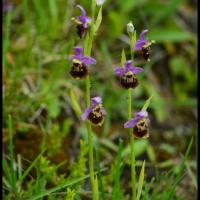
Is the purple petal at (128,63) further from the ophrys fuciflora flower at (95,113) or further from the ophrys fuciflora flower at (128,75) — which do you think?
the ophrys fuciflora flower at (95,113)

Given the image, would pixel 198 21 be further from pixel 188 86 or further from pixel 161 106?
pixel 161 106

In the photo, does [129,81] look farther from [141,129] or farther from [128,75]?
A: [141,129]

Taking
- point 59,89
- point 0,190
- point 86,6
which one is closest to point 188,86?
point 86,6

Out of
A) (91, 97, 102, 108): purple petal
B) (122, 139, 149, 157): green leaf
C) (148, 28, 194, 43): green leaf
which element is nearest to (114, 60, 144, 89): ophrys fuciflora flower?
(91, 97, 102, 108): purple petal

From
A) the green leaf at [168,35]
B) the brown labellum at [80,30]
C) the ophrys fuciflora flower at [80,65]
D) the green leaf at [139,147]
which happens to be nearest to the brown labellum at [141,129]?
the ophrys fuciflora flower at [80,65]

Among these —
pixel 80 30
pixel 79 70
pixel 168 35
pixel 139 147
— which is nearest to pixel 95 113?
pixel 79 70
